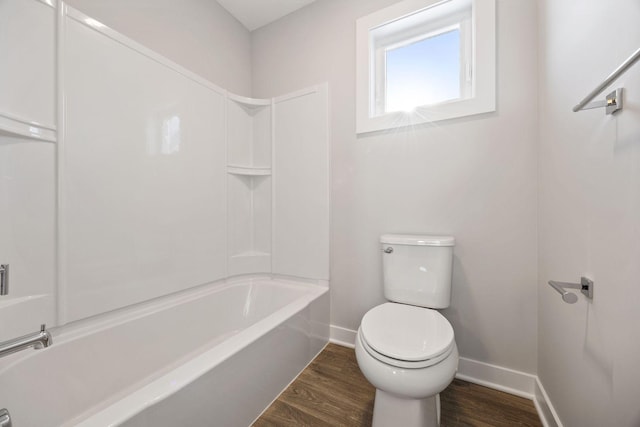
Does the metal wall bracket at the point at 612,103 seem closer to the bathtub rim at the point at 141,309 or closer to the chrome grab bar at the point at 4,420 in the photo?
the bathtub rim at the point at 141,309

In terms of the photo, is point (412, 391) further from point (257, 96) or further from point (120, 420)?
point (257, 96)

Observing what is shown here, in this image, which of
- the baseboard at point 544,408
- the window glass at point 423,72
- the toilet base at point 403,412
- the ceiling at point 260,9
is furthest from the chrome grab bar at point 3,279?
the ceiling at point 260,9

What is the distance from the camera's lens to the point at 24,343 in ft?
2.22

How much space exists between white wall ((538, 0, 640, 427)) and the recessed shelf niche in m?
1.74

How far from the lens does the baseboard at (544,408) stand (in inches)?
40.3

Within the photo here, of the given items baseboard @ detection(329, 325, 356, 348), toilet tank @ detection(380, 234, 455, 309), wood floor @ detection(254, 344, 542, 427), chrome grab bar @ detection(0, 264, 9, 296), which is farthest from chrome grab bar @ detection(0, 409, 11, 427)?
baseboard @ detection(329, 325, 356, 348)

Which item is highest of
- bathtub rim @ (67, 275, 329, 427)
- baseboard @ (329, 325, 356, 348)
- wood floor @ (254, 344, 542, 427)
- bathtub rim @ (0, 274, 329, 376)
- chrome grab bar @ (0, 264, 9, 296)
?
chrome grab bar @ (0, 264, 9, 296)

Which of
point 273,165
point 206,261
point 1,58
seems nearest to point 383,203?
point 273,165

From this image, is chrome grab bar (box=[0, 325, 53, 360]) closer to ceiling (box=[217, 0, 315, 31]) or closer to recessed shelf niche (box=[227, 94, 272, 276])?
recessed shelf niche (box=[227, 94, 272, 276])

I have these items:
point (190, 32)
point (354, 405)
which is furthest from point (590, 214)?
point (190, 32)

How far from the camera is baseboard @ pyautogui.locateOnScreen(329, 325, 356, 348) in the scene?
1.77 meters

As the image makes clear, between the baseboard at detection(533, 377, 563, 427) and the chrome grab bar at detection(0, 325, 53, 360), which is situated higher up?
the chrome grab bar at detection(0, 325, 53, 360)

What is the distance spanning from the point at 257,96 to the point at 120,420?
2.20 metres

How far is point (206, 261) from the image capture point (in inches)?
67.0
